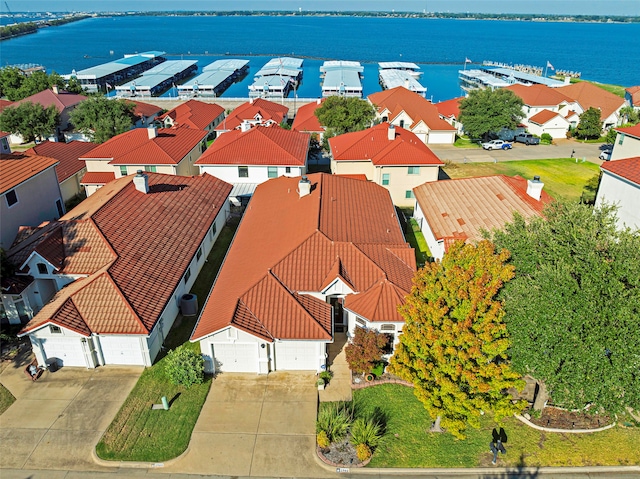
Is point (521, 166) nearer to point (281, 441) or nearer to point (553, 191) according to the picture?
point (553, 191)

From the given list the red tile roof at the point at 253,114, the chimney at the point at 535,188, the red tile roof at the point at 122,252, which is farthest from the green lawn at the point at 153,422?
the red tile roof at the point at 253,114

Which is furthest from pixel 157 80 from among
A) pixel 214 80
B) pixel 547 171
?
pixel 547 171

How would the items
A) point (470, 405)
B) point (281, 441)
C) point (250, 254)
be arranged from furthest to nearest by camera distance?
point (250, 254)
point (281, 441)
point (470, 405)

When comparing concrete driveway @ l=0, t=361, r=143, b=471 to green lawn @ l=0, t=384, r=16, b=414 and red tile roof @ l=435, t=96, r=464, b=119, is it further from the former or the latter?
red tile roof @ l=435, t=96, r=464, b=119

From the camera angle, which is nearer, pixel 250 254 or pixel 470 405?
pixel 470 405

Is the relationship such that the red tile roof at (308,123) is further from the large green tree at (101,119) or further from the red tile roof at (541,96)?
the red tile roof at (541,96)

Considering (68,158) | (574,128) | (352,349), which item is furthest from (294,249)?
(574,128)
